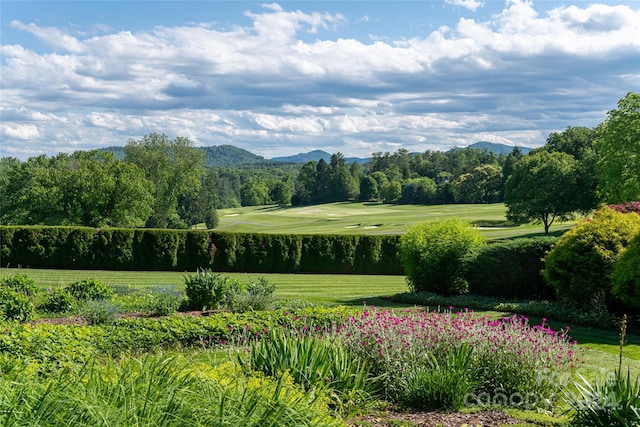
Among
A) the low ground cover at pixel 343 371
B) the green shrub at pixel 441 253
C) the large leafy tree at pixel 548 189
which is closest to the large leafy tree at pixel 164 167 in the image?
the large leafy tree at pixel 548 189

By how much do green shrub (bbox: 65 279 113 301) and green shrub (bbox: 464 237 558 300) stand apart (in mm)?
9316

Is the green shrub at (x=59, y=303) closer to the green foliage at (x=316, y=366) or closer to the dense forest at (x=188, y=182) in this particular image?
the green foliage at (x=316, y=366)

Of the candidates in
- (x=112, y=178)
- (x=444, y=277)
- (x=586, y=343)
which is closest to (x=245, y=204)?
(x=112, y=178)

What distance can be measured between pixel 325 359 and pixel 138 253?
21.8m

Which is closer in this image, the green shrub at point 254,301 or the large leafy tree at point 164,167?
the green shrub at point 254,301

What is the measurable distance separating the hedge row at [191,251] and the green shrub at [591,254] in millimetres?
12928

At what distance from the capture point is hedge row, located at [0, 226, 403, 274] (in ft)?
83.7

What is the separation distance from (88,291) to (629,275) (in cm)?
1088

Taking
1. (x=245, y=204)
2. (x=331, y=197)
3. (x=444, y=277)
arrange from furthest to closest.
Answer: (x=245, y=204)
(x=331, y=197)
(x=444, y=277)

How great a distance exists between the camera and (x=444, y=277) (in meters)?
17.1

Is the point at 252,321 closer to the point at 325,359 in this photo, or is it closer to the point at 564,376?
the point at 325,359

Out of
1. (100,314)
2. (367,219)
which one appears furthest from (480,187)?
(100,314)

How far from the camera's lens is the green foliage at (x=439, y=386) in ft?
18.8

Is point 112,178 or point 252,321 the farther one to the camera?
point 112,178
